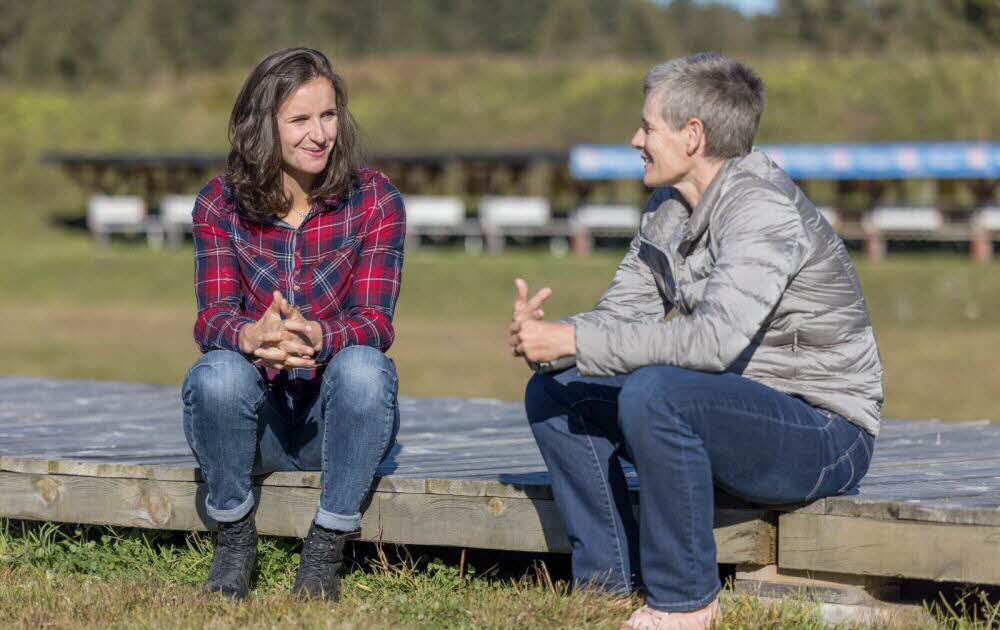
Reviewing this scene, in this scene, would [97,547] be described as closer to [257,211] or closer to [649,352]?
[257,211]

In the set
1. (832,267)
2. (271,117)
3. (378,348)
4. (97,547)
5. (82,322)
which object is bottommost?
(82,322)

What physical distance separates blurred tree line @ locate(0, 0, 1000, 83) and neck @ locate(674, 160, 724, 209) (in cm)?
3037

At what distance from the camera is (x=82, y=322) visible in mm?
21203

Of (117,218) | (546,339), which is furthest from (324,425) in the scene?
(117,218)

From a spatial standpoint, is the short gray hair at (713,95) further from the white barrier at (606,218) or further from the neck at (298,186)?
the white barrier at (606,218)

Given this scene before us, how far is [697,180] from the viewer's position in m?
3.75

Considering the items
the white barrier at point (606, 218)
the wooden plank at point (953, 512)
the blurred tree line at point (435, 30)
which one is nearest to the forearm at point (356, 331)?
the wooden plank at point (953, 512)

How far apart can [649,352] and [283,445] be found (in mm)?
1407

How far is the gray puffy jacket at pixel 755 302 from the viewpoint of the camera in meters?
3.46

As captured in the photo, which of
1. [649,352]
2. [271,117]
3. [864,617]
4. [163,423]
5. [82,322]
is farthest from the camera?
[82,322]

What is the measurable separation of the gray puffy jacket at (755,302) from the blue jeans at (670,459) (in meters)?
0.07

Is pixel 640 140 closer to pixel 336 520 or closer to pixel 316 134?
pixel 316 134

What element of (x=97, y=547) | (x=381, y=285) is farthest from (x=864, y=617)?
(x=97, y=547)

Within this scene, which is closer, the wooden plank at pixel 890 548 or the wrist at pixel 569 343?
the wrist at pixel 569 343
